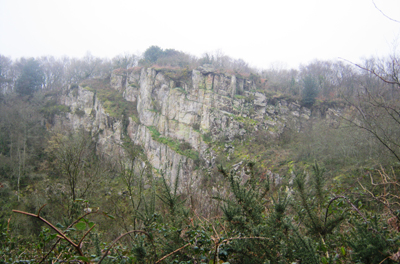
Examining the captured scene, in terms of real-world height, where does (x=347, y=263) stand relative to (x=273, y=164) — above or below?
above

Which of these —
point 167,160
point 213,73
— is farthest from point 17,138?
point 213,73

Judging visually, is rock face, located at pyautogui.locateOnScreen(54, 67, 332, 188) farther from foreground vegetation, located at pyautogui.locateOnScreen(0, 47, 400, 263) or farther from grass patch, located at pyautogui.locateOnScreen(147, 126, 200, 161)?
foreground vegetation, located at pyautogui.locateOnScreen(0, 47, 400, 263)

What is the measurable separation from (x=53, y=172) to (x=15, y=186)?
119 inches

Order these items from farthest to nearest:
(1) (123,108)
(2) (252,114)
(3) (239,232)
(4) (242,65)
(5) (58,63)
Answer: (5) (58,63), (4) (242,65), (1) (123,108), (2) (252,114), (3) (239,232)

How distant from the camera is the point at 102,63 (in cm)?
3838

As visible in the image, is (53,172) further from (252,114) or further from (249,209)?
(249,209)

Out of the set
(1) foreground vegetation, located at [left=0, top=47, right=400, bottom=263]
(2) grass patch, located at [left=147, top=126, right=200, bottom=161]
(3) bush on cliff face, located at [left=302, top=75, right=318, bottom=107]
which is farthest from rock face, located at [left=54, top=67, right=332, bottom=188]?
(3) bush on cliff face, located at [left=302, top=75, right=318, bottom=107]

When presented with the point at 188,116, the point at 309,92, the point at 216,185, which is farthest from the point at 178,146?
the point at 309,92

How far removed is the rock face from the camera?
18.7 m

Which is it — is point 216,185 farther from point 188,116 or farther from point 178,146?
point 188,116

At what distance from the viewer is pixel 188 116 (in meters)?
20.6

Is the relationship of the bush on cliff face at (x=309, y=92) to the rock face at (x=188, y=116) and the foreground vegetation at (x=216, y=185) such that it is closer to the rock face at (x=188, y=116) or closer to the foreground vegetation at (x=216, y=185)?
the foreground vegetation at (x=216, y=185)

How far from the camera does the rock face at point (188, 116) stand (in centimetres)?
1872

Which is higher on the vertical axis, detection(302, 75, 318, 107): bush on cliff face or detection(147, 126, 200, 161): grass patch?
detection(302, 75, 318, 107): bush on cliff face
